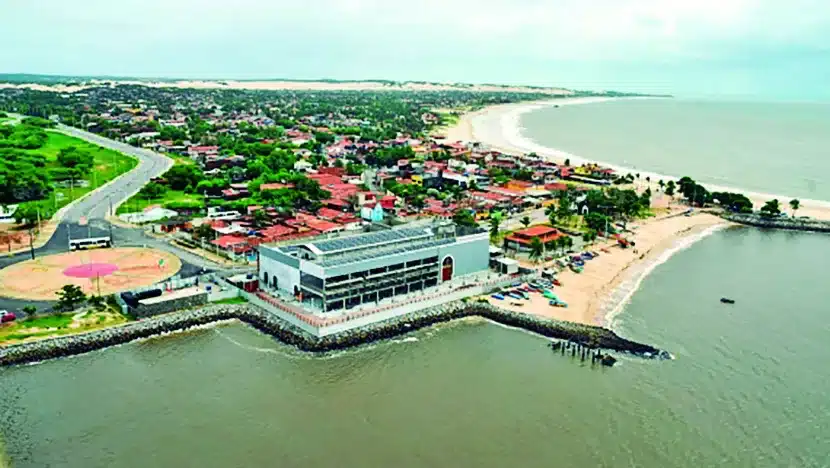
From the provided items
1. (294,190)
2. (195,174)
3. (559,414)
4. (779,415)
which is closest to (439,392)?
(559,414)

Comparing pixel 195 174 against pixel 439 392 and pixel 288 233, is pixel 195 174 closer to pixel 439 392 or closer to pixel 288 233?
pixel 288 233

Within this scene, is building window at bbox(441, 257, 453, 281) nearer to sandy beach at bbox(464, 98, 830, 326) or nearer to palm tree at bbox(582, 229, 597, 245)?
sandy beach at bbox(464, 98, 830, 326)

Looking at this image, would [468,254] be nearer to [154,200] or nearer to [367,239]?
[367,239]

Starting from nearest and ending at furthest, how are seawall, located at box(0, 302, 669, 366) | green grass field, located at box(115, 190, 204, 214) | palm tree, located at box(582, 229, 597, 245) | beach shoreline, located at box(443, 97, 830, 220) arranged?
1. seawall, located at box(0, 302, 669, 366)
2. palm tree, located at box(582, 229, 597, 245)
3. green grass field, located at box(115, 190, 204, 214)
4. beach shoreline, located at box(443, 97, 830, 220)

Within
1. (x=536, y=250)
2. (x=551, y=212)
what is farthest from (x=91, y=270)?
(x=551, y=212)

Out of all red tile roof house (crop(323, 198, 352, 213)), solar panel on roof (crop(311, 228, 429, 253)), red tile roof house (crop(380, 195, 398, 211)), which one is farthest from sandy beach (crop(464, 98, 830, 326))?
red tile roof house (crop(323, 198, 352, 213))

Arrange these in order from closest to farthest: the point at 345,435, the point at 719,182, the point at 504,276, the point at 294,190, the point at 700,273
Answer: the point at 345,435 < the point at 504,276 < the point at 700,273 < the point at 294,190 < the point at 719,182
